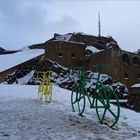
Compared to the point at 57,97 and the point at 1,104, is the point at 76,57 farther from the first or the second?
the point at 1,104

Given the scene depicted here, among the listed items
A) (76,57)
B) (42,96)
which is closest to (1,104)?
(42,96)

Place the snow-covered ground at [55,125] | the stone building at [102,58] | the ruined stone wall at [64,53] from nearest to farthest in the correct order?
the snow-covered ground at [55,125], the stone building at [102,58], the ruined stone wall at [64,53]

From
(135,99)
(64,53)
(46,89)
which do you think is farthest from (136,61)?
(46,89)

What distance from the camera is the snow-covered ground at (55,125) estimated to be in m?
8.48

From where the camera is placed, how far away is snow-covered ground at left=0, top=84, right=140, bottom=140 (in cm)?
848

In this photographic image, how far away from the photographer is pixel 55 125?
375 inches

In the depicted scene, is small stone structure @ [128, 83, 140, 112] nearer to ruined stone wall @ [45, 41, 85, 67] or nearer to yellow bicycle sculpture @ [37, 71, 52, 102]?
ruined stone wall @ [45, 41, 85, 67]

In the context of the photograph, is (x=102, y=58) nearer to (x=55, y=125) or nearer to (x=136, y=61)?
(x=136, y=61)

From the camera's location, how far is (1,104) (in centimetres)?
1264

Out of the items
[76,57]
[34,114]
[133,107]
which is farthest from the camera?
[76,57]

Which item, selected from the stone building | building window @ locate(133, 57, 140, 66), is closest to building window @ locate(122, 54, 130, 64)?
the stone building

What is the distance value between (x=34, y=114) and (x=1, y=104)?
214 centimetres

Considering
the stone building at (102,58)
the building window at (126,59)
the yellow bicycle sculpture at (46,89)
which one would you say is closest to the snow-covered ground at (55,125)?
the yellow bicycle sculpture at (46,89)

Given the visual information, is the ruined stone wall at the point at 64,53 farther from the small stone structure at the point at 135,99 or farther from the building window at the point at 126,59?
the small stone structure at the point at 135,99
